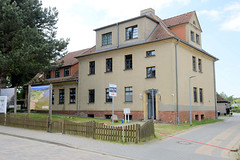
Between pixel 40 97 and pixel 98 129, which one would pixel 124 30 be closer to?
pixel 40 97

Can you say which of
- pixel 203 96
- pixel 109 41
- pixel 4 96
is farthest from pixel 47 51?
pixel 203 96

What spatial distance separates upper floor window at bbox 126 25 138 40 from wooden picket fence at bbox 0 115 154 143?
13710 mm

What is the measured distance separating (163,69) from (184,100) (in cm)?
394

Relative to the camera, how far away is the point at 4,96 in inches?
715

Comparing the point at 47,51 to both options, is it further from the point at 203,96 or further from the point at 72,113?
the point at 203,96

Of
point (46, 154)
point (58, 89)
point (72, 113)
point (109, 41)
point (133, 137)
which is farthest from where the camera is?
point (58, 89)

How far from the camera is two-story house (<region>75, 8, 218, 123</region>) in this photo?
70.3 ft

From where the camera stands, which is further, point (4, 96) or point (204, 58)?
point (204, 58)

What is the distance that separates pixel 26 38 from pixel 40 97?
21.7ft

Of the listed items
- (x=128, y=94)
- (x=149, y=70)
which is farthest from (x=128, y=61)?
(x=128, y=94)

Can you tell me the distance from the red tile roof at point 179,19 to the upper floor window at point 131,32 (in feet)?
15.0

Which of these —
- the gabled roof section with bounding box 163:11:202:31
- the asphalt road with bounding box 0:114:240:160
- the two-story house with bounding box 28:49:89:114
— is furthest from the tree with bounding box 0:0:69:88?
the gabled roof section with bounding box 163:11:202:31

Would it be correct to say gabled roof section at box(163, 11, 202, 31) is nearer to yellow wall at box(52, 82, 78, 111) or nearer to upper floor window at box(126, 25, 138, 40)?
upper floor window at box(126, 25, 138, 40)

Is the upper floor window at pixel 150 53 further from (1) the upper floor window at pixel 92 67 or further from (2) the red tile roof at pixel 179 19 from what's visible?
(1) the upper floor window at pixel 92 67
